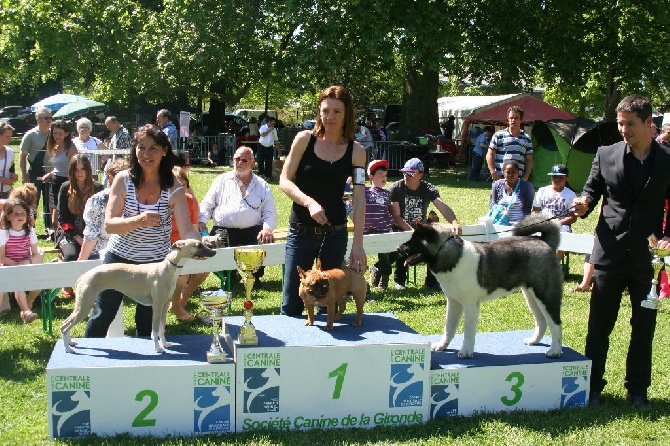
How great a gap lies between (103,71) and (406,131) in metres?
10.5

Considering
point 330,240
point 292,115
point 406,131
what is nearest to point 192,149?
point 406,131

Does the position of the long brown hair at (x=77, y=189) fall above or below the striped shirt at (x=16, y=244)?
above

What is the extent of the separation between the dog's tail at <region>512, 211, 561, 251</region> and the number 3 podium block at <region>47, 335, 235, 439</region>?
2285 mm

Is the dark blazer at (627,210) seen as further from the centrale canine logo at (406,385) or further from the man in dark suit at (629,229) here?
the centrale canine logo at (406,385)

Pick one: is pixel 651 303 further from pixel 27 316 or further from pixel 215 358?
pixel 27 316

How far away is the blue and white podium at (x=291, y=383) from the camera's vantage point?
4.40 metres

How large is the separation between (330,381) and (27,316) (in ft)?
12.6

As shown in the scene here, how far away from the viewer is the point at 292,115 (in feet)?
197

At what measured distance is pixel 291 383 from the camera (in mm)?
4586

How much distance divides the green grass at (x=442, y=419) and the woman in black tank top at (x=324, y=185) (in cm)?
115

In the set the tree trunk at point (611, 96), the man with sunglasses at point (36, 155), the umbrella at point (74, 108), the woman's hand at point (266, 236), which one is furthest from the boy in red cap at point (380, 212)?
the umbrella at point (74, 108)

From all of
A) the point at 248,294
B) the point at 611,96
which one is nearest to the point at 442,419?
the point at 248,294

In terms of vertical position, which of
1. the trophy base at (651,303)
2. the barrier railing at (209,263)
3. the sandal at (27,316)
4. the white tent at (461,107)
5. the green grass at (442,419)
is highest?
the white tent at (461,107)

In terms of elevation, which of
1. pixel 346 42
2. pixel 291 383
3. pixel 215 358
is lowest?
pixel 291 383
